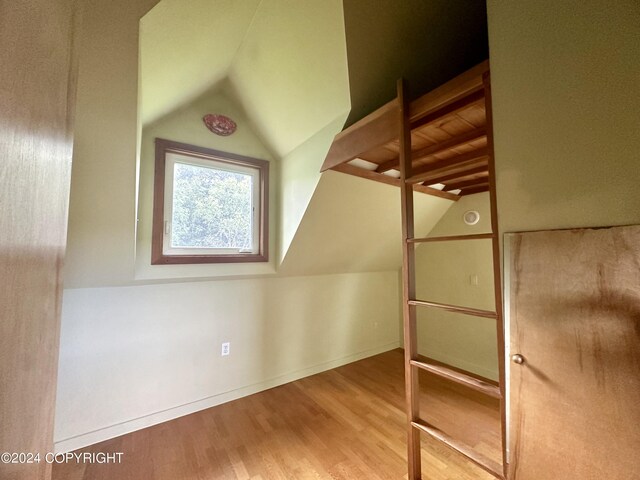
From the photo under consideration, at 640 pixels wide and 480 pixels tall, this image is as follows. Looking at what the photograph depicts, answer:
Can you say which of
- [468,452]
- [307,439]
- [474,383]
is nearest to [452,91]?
[474,383]

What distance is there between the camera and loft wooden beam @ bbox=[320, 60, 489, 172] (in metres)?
1.11

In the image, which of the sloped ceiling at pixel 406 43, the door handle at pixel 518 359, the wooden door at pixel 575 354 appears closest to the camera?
the wooden door at pixel 575 354

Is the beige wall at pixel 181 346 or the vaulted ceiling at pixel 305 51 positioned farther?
the beige wall at pixel 181 346

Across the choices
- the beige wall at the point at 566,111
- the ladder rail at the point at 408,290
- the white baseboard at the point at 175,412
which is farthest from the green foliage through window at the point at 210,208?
the beige wall at the point at 566,111

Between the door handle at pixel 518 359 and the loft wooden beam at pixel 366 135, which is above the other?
the loft wooden beam at pixel 366 135

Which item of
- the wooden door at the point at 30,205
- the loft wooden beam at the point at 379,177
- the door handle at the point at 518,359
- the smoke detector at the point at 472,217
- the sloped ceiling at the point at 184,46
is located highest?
the sloped ceiling at the point at 184,46

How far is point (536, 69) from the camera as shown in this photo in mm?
844

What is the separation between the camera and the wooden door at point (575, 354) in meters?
0.66

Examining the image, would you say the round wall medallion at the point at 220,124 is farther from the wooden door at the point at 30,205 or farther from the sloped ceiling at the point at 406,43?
the wooden door at the point at 30,205

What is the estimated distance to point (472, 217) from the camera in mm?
2771

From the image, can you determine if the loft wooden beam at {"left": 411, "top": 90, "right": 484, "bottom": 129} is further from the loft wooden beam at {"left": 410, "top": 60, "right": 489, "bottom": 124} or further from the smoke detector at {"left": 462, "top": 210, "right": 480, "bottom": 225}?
the smoke detector at {"left": 462, "top": 210, "right": 480, "bottom": 225}

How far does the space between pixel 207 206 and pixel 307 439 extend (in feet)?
6.76

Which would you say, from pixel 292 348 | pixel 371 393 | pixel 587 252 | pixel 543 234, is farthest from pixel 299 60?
pixel 371 393

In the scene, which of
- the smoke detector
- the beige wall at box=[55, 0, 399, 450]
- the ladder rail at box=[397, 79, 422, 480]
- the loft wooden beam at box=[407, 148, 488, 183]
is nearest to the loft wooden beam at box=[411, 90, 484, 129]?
the ladder rail at box=[397, 79, 422, 480]
